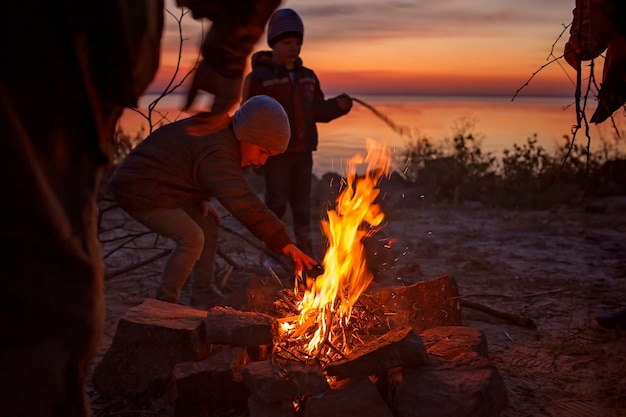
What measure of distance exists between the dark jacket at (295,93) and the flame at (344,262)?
1378 mm

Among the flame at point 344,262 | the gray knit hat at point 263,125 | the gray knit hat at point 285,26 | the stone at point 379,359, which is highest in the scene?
the gray knit hat at point 285,26

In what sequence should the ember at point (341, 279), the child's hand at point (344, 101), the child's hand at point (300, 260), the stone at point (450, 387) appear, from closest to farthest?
the stone at point (450, 387) < the ember at point (341, 279) < the child's hand at point (300, 260) < the child's hand at point (344, 101)

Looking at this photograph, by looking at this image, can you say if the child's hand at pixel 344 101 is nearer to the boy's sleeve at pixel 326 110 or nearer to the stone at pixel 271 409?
the boy's sleeve at pixel 326 110

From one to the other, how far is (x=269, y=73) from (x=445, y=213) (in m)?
3.84

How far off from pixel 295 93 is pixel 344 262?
2.28 m

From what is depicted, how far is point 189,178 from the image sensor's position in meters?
3.92

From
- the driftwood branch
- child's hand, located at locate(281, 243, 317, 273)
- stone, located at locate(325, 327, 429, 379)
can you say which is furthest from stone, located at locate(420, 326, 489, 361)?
the driftwood branch

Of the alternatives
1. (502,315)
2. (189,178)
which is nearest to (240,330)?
(189,178)

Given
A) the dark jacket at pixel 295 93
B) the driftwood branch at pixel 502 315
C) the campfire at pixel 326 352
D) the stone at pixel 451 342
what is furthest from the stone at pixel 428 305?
the dark jacket at pixel 295 93

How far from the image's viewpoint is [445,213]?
8359mm

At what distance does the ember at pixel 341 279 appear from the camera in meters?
3.22

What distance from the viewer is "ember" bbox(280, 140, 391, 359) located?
3.22 meters

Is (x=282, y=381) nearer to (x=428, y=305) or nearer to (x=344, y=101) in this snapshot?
(x=428, y=305)

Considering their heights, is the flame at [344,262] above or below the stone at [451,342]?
above
